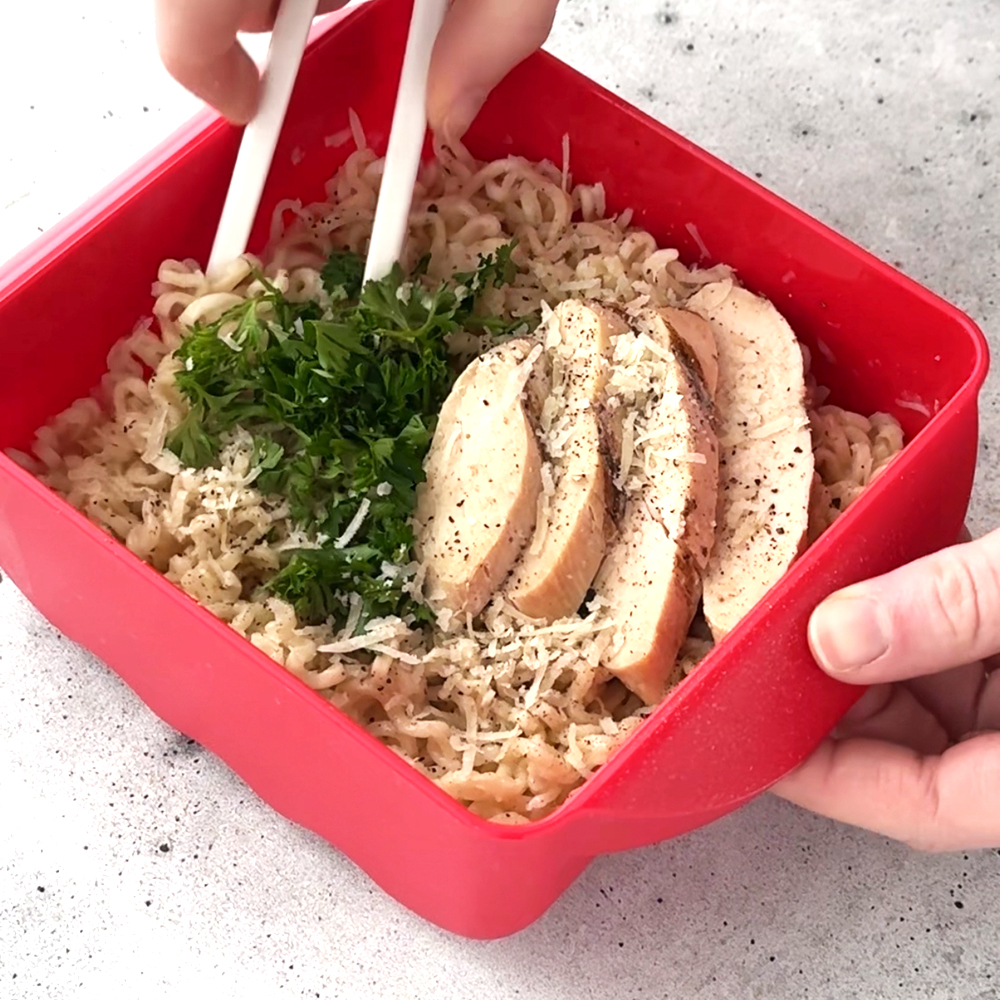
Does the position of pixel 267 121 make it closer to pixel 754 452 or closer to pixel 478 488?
pixel 478 488

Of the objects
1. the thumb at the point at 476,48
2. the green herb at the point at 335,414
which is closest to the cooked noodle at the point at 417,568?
the green herb at the point at 335,414

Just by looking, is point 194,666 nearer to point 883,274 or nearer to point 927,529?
point 927,529

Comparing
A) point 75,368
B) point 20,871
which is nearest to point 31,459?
point 75,368

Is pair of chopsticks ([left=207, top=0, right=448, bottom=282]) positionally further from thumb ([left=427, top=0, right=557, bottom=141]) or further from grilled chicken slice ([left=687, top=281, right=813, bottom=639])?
grilled chicken slice ([left=687, top=281, right=813, bottom=639])

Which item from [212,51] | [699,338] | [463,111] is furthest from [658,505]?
[212,51]

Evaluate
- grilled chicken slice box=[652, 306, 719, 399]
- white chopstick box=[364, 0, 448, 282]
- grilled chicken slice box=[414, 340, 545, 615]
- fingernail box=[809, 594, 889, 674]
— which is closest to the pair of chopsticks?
white chopstick box=[364, 0, 448, 282]

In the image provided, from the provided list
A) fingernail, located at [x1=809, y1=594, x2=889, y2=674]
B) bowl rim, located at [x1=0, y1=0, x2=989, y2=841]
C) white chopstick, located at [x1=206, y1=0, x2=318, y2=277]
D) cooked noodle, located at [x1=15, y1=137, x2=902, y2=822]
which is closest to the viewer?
bowl rim, located at [x1=0, y1=0, x2=989, y2=841]
